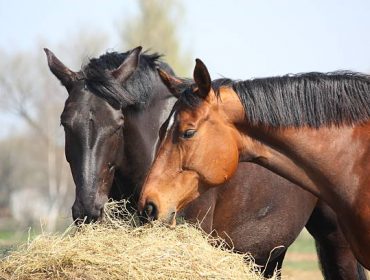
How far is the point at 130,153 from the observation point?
5.63m

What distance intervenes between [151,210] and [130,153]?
1094 mm

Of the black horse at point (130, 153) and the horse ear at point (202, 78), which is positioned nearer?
the horse ear at point (202, 78)

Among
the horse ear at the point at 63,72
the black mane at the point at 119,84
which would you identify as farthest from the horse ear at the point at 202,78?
the horse ear at the point at 63,72

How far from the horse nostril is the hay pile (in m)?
0.07

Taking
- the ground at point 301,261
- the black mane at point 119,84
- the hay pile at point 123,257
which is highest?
the black mane at point 119,84

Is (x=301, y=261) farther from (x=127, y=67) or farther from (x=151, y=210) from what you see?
(x=151, y=210)

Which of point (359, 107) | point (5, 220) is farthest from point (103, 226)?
point (5, 220)

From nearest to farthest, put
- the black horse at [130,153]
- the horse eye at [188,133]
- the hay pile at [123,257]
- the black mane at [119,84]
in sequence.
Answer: the hay pile at [123,257] → the horse eye at [188,133] → the black horse at [130,153] → the black mane at [119,84]

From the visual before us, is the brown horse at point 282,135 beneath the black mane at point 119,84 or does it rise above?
beneath

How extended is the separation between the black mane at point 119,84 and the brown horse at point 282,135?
82 centimetres

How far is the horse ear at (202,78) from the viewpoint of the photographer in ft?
15.2

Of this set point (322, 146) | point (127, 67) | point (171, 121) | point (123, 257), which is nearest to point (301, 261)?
point (127, 67)

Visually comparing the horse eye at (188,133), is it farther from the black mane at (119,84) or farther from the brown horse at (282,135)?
the black mane at (119,84)

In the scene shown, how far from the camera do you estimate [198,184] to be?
4.81 meters
